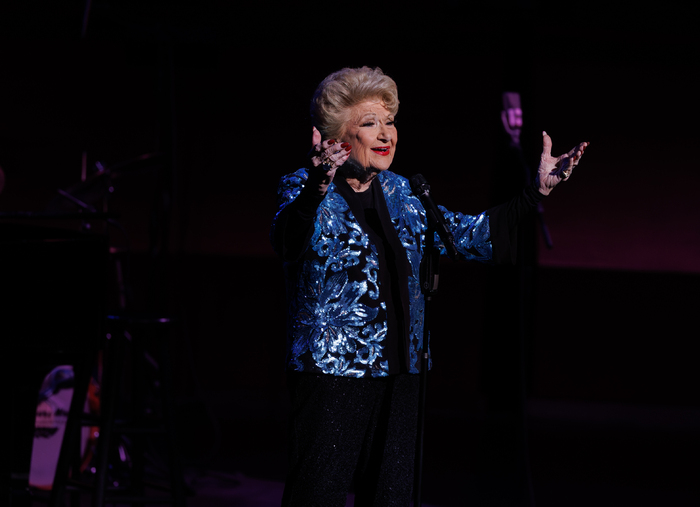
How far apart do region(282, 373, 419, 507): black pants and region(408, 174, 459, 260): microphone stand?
312 millimetres

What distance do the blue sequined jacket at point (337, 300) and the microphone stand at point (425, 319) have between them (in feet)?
0.12

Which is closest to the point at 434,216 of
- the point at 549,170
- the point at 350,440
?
the point at 549,170

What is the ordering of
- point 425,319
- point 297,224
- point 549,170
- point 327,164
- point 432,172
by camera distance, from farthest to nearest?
point 432,172
point 549,170
point 425,319
point 297,224
point 327,164

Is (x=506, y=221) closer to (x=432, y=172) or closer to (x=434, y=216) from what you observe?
(x=434, y=216)

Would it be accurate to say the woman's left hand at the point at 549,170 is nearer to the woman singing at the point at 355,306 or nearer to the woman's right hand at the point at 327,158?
the woman singing at the point at 355,306

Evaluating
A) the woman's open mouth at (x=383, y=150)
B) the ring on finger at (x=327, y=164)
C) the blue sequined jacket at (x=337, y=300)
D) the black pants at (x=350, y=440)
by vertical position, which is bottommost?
the black pants at (x=350, y=440)

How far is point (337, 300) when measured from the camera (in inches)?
68.7

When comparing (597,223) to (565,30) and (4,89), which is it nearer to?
(565,30)

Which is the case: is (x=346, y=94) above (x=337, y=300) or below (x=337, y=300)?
above

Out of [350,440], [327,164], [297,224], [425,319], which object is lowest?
[350,440]

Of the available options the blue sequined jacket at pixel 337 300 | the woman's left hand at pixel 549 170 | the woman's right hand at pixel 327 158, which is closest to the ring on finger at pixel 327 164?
the woman's right hand at pixel 327 158

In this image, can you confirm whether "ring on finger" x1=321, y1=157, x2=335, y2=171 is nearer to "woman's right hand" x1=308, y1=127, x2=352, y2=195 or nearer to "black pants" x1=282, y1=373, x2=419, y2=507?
"woman's right hand" x1=308, y1=127, x2=352, y2=195

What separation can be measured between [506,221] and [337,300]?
0.49 metres

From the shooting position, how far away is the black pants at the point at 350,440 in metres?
1.71
